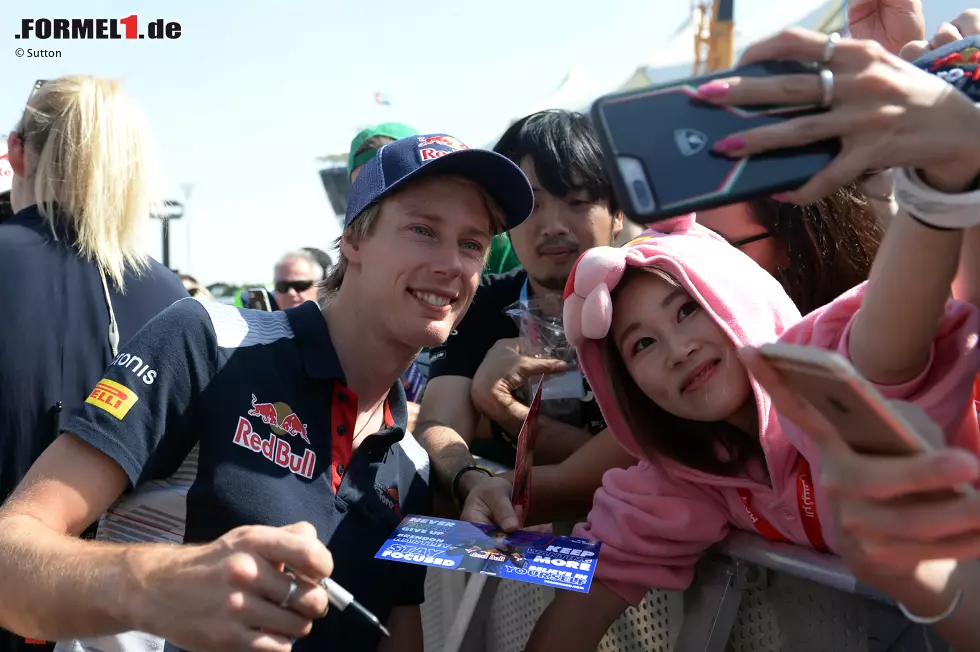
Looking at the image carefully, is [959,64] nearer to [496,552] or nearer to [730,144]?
[730,144]

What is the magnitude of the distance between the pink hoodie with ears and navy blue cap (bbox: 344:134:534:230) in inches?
16.0

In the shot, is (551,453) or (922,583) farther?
(551,453)

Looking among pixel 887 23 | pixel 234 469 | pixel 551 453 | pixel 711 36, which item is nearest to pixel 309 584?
pixel 234 469

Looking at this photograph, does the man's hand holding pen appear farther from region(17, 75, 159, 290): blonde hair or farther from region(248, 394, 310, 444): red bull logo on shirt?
region(17, 75, 159, 290): blonde hair

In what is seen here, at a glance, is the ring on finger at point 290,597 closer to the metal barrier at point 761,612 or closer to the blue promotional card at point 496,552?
the blue promotional card at point 496,552

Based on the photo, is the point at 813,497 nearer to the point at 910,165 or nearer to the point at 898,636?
the point at 898,636

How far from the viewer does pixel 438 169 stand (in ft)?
6.89

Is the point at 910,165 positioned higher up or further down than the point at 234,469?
Answer: higher up

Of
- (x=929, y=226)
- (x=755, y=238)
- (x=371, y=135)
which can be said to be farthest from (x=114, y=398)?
(x=371, y=135)

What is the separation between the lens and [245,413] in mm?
1809

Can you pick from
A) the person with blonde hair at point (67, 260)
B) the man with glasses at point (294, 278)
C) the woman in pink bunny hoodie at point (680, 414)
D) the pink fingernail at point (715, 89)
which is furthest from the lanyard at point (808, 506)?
the man with glasses at point (294, 278)

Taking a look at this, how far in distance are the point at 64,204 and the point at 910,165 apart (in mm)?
2520

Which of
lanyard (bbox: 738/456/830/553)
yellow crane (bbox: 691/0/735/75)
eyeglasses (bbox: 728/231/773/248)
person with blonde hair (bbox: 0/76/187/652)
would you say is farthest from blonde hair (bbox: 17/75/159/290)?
yellow crane (bbox: 691/0/735/75)

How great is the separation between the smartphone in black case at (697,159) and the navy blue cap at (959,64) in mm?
231
